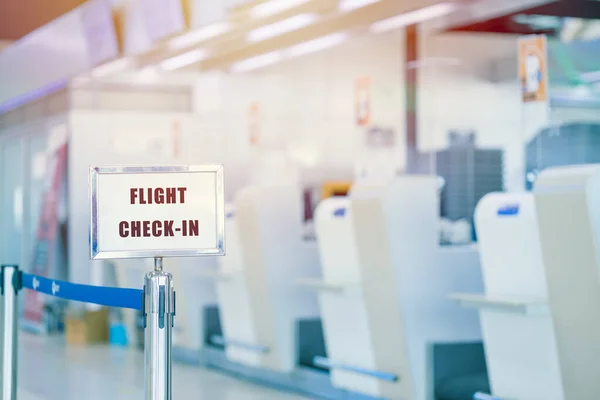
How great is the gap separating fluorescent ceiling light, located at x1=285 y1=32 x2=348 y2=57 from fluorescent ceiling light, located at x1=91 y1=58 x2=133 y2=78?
4.64 feet

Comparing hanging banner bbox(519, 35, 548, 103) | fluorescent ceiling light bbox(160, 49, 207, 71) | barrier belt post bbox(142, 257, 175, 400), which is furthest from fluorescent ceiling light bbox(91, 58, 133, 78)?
barrier belt post bbox(142, 257, 175, 400)

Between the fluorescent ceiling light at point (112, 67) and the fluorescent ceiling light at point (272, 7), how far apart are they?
280cm

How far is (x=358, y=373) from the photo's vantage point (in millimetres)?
6215

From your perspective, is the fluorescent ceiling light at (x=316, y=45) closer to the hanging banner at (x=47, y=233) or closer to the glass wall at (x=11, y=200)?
the hanging banner at (x=47, y=233)

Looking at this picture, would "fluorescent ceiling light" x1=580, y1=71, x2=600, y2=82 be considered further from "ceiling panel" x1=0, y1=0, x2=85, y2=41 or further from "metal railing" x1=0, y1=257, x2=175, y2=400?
"ceiling panel" x1=0, y1=0, x2=85, y2=41

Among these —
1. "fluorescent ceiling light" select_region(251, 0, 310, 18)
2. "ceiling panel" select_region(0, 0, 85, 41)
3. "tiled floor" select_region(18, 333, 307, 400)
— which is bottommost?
"tiled floor" select_region(18, 333, 307, 400)

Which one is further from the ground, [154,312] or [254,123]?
[254,123]

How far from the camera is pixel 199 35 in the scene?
7.62 metres

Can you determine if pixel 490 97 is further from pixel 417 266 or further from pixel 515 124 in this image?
pixel 417 266

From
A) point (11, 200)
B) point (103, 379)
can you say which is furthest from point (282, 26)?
point (11, 200)

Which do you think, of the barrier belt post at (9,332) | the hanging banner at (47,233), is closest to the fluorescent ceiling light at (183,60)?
the hanging banner at (47,233)

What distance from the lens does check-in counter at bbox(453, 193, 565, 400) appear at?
4.84 m

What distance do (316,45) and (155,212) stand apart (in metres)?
5.70

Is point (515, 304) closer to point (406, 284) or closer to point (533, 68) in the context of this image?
point (406, 284)
